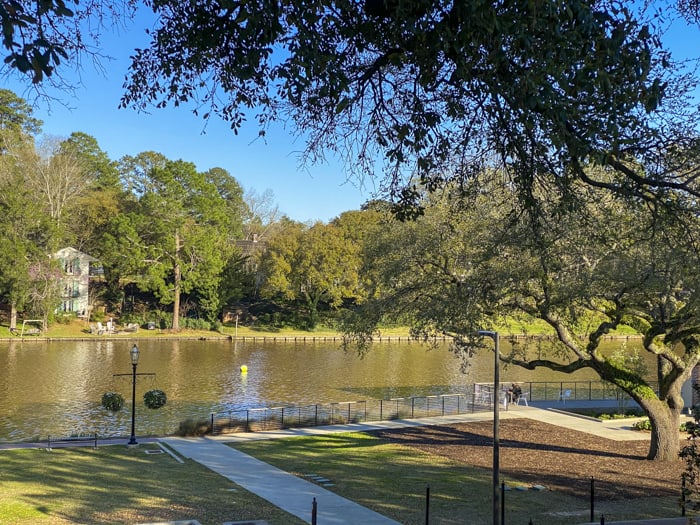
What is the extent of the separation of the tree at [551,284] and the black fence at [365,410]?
6.09 m

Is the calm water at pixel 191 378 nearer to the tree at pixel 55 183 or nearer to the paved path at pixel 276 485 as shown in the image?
the paved path at pixel 276 485

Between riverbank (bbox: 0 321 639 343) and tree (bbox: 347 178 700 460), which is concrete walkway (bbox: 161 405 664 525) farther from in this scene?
riverbank (bbox: 0 321 639 343)

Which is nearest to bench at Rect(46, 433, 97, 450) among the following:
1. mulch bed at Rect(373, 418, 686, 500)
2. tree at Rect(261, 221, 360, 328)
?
mulch bed at Rect(373, 418, 686, 500)

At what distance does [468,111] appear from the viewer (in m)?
8.80

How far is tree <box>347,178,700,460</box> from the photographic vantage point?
1509 cm

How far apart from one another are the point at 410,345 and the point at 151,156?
1243 inches

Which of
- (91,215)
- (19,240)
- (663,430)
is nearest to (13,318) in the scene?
(19,240)

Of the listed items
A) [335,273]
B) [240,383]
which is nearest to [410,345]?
[335,273]

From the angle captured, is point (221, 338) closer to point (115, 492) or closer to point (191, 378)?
point (191, 378)

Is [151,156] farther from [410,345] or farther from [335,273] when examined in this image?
[410,345]

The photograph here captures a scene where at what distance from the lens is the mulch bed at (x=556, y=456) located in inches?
653

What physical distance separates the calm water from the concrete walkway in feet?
14.3

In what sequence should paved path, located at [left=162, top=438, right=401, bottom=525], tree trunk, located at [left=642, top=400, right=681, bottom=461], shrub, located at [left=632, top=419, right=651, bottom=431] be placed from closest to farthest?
paved path, located at [left=162, top=438, right=401, bottom=525] < tree trunk, located at [left=642, top=400, right=681, bottom=461] < shrub, located at [left=632, top=419, right=651, bottom=431]

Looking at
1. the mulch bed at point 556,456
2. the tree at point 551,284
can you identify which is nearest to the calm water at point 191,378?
the mulch bed at point 556,456
